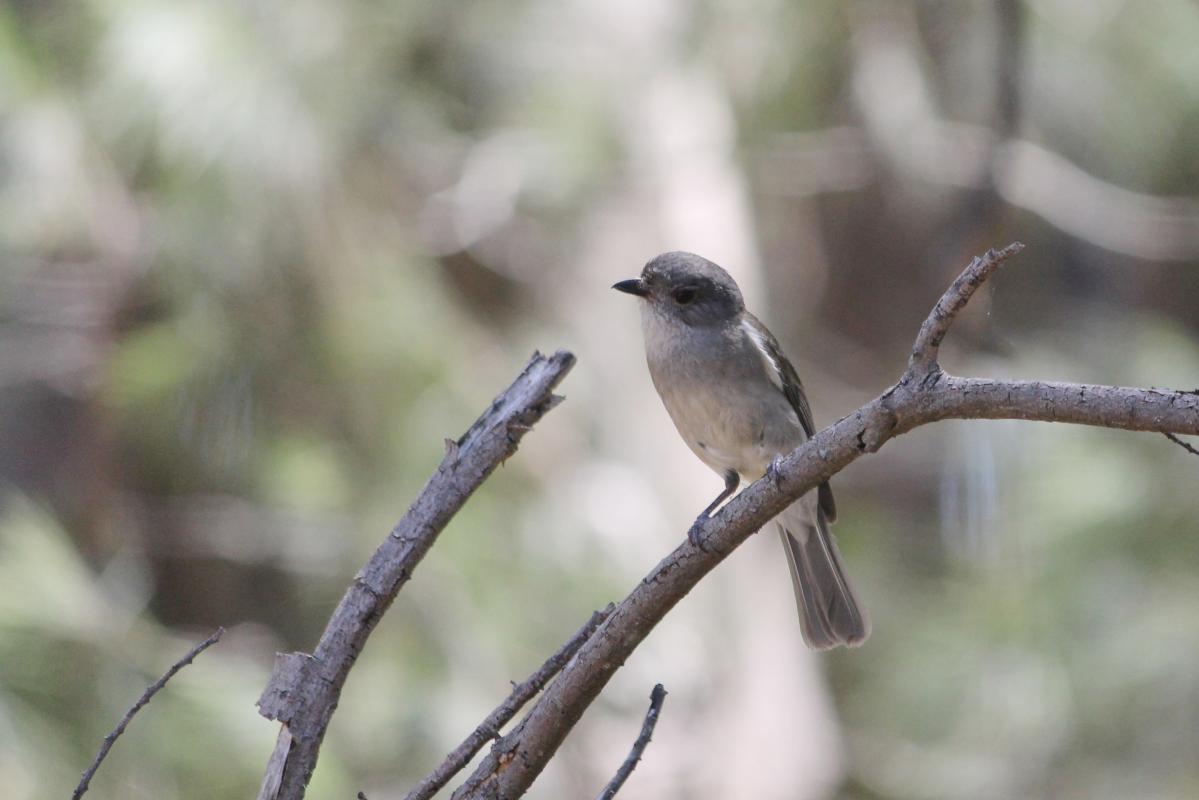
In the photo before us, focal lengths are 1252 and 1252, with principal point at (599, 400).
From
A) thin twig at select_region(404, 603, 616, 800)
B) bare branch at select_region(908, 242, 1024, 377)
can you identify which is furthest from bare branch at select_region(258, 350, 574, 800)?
bare branch at select_region(908, 242, 1024, 377)

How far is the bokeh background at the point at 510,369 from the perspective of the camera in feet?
14.8

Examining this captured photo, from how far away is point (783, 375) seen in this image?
3.13 m

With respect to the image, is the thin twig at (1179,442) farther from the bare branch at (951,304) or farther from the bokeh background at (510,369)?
the bokeh background at (510,369)

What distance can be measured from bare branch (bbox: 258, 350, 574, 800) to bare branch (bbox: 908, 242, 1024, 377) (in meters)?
0.60

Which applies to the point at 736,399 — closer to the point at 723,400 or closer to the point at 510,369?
the point at 723,400

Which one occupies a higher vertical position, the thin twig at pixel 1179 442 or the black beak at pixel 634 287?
the black beak at pixel 634 287

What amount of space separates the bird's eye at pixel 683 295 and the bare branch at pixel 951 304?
169 centimetres

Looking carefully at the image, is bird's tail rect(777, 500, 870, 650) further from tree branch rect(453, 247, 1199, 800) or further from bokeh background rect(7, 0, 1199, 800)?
bokeh background rect(7, 0, 1199, 800)

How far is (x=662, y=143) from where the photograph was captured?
5.43 metres

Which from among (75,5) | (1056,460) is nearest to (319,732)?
(75,5)

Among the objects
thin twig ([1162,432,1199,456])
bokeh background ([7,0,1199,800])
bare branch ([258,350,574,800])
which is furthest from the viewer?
bokeh background ([7,0,1199,800])

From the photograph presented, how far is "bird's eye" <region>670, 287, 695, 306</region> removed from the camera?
3180 mm

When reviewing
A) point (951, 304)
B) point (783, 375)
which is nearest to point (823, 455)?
point (951, 304)

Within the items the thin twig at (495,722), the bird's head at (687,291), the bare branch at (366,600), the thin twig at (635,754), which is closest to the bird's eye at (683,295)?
the bird's head at (687,291)
